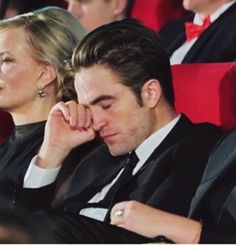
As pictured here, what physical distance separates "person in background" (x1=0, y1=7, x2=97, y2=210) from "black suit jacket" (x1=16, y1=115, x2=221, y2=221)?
299mm

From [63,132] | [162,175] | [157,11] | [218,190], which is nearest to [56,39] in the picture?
[63,132]

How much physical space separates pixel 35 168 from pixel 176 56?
896 mm

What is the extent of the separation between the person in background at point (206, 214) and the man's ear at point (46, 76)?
663mm

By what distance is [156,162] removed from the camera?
4.53 ft

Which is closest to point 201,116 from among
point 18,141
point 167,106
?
point 167,106

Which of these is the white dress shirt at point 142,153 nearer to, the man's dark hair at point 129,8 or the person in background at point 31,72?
the person in background at point 31,72

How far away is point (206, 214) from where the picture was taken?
50.8 inches

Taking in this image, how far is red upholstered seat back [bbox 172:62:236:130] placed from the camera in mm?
1589

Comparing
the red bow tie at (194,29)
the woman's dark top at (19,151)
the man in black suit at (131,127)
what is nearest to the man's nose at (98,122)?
the man in black suit at (131,127)

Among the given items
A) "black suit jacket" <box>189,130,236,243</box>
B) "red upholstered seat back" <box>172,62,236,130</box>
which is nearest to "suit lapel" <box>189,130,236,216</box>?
"black suit jacket" <box>189,130,236,243</box>

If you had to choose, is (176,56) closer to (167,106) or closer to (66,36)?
(66,36)

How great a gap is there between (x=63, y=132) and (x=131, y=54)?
0.29 meters

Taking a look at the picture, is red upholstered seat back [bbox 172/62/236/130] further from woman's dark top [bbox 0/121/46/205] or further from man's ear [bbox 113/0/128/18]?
man's ear [bbox 113/0/128/18]

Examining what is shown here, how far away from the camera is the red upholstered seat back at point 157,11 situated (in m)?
2.79
